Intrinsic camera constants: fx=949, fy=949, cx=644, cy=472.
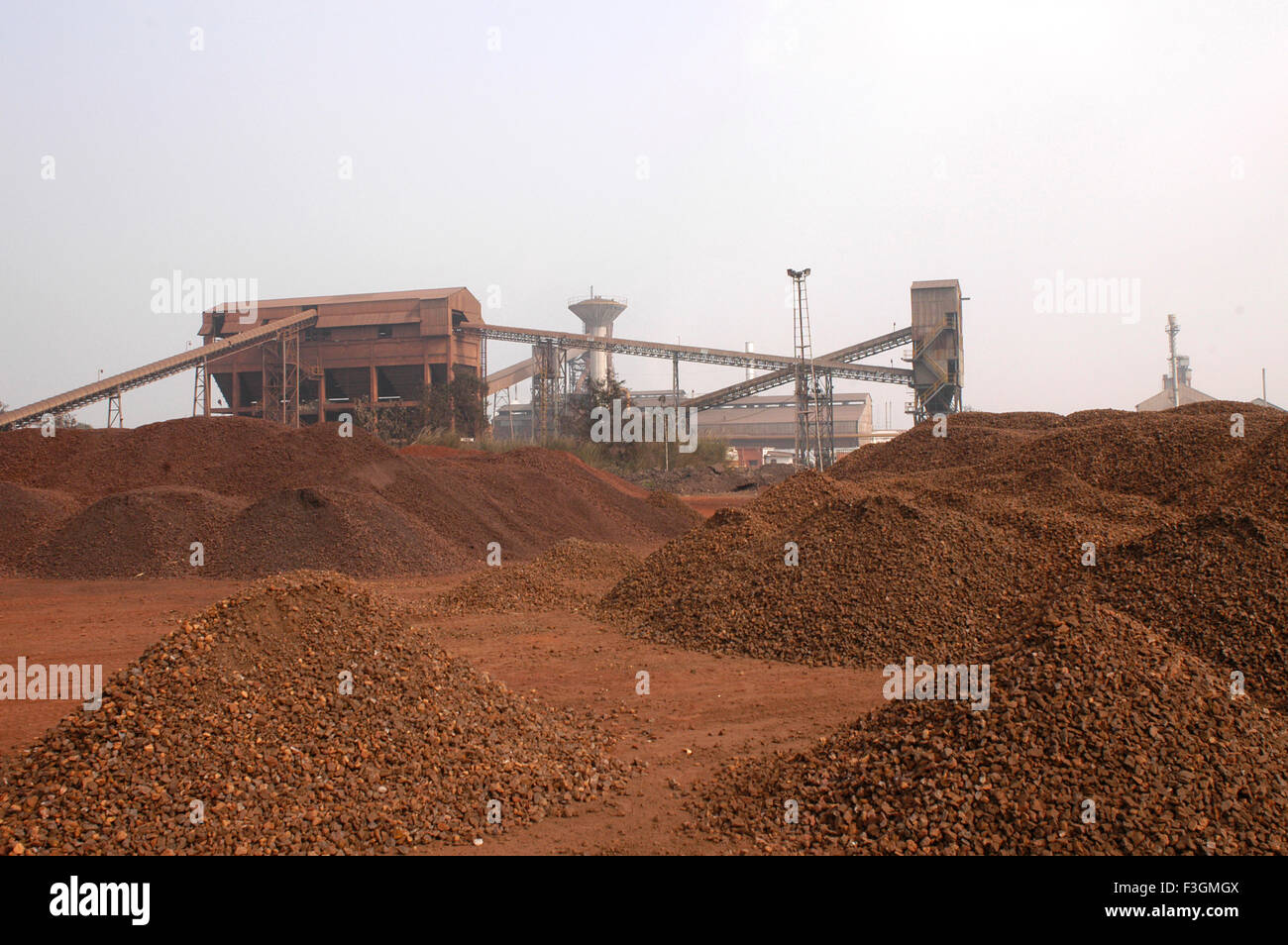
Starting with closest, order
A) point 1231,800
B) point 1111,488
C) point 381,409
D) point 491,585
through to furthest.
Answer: point 1231,800 → point 491,585 → point 1111,488 → point 381,409

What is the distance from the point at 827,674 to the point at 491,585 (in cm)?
578

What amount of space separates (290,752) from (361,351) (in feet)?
131

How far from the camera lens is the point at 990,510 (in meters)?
11.5

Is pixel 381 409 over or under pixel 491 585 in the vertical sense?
over

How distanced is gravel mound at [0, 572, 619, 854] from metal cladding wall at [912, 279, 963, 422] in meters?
30.8

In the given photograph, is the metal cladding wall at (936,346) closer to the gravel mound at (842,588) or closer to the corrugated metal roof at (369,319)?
the corrugated metal roof at (369,319)

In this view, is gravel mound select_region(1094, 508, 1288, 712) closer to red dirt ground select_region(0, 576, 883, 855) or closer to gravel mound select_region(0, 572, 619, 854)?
red dirt ground select_region(0, 576, 883, 855)

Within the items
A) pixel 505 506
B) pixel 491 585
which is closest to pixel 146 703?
pixel 491 585

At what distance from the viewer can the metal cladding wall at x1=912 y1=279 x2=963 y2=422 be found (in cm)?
3438

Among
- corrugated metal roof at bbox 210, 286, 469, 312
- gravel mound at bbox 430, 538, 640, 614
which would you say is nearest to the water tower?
corrugated metal roof at bbox 210, 286, 469, 312

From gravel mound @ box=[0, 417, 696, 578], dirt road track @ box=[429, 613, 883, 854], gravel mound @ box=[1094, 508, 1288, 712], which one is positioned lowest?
dirt road track @ box=[429, 613, 883, 854]

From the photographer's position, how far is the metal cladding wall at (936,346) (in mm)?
34375

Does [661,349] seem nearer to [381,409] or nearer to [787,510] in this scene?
[381,409]

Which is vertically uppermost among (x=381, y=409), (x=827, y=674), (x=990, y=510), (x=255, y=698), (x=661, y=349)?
(x=661, y=349)
